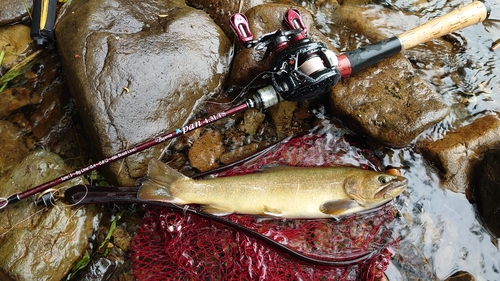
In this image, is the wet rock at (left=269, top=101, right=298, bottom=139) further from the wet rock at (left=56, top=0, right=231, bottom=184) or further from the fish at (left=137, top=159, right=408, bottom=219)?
the fish at (left=137, top=159, right=408, bottom=219)

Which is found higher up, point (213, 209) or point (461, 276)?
point (213, 209)

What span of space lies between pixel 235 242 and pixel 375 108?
2.01 meters

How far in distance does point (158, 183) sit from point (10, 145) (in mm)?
1926

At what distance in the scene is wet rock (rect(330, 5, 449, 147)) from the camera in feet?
13.6

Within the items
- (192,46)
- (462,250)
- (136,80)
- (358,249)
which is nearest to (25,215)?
(136,80)

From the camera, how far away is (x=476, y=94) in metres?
4.89

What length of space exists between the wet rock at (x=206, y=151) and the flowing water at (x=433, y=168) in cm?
186

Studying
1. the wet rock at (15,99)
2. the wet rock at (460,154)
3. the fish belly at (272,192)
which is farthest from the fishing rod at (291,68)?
the wet rock at (15,99)

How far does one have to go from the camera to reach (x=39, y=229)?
373 cm

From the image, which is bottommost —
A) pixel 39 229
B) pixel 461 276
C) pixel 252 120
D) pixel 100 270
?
pixel 100 270

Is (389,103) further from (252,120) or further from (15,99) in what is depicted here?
(15,99)

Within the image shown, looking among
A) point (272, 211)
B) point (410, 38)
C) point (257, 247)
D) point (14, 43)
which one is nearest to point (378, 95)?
point (410, 38)

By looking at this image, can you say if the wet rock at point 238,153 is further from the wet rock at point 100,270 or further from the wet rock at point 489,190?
the wet rock at point 489,190

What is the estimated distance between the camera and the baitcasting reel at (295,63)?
3.53m
